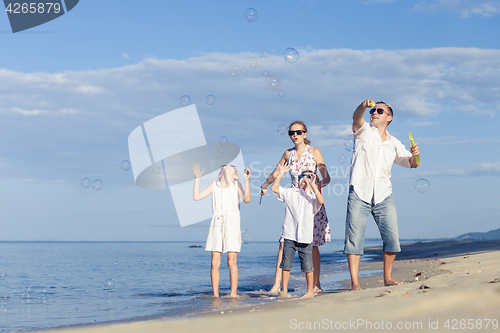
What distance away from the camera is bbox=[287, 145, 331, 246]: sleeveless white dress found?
5.13 m

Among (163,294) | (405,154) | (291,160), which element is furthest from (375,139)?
(163,294)

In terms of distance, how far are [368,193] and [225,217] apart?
1911mm

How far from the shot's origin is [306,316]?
2.71 metres

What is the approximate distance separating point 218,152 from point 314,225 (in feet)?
9.74

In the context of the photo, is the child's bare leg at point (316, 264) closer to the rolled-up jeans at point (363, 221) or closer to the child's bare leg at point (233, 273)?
the rolled-up jeans at point (363, 221)

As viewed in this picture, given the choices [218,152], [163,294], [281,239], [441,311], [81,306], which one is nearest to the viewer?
[441,311]

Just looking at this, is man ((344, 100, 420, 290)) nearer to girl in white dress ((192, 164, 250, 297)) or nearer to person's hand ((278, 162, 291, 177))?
person's hand ((278, 162, 291, 177))

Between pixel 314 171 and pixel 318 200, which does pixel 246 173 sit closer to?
pixel 314 171

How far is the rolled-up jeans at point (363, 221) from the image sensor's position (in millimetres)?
4605

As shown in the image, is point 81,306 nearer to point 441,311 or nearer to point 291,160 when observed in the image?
point 291,160

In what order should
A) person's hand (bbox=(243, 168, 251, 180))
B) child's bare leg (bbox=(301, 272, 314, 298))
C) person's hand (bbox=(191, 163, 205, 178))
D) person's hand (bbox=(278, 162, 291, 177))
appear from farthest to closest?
person's hand (bbox=(191, 163, 205, 178))
person's hand (bbox=(243, 168, 251, 180))
person's hand (bbox=(278, 162, 291, 177))
child's bare leg (bbox=(301, 272, 314, 298))

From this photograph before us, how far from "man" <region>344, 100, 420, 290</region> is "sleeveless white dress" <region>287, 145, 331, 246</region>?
21.3 inches

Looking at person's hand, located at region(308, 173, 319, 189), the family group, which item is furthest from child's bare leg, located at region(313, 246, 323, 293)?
person's hand, located at region(308, 173, 319, 189)

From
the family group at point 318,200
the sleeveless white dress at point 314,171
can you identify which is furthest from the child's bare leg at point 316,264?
the sleeveless white dress at point 314,171
